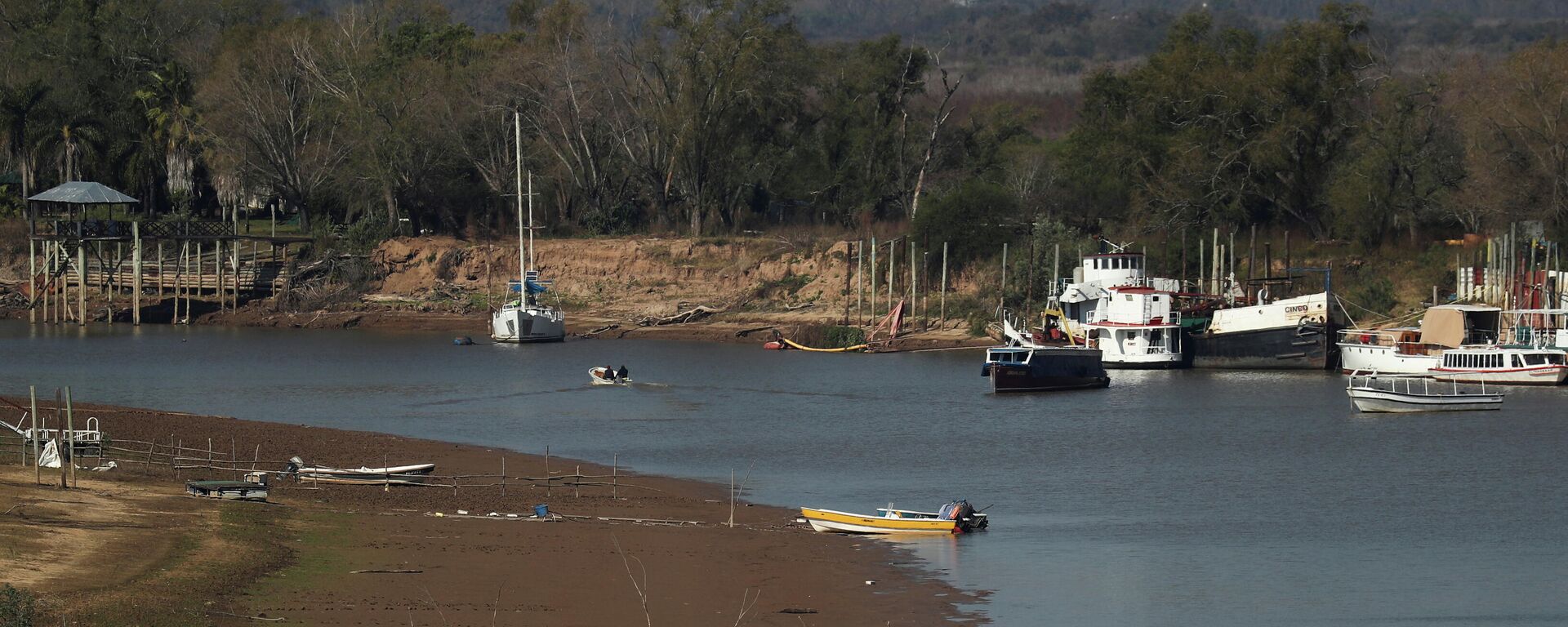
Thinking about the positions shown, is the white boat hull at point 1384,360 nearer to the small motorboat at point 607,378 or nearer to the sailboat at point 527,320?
the small motorboat at point 607,378

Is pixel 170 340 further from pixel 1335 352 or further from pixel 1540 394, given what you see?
pixel 1540 394

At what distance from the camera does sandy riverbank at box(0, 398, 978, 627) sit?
25.5 m

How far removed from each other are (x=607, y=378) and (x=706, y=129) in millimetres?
34703

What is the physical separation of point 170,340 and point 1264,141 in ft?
172

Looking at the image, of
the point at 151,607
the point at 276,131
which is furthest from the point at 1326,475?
the point at 276,131

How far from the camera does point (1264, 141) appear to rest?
85.7 metres

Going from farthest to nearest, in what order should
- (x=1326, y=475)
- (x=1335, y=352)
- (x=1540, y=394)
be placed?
(x=1335, y=352) → (x=1540, y=394) → (x=1326, y=475)

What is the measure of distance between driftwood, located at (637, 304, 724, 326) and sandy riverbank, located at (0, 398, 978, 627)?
53.5 metres

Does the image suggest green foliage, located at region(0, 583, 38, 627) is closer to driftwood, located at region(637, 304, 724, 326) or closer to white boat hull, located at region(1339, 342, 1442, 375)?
white boat hull, located at region(1339, 342, 1442, 375)

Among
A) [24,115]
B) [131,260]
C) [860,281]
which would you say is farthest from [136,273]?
[860,281]

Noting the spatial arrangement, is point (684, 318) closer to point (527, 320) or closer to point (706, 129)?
point (527, 320)

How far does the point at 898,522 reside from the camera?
34.4 metres

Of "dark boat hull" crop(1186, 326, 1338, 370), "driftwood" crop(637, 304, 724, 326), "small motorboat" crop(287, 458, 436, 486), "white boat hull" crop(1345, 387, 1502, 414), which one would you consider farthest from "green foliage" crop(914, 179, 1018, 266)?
"small motorboat" crop(287, 458, 436, 486)

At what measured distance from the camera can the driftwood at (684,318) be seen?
92.3 meters
